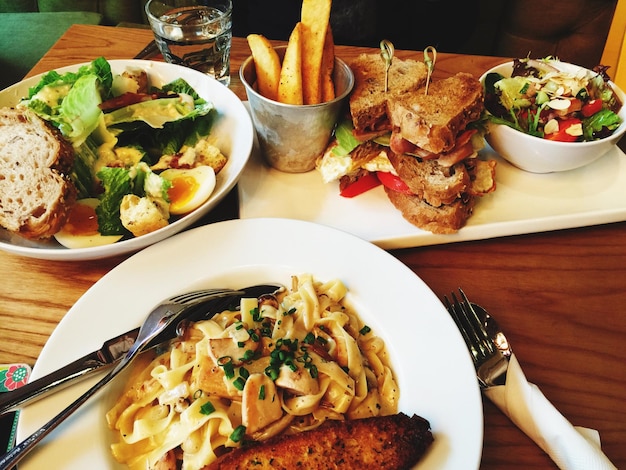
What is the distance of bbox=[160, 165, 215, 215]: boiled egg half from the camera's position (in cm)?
178

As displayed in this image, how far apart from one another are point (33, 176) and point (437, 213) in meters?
1.46

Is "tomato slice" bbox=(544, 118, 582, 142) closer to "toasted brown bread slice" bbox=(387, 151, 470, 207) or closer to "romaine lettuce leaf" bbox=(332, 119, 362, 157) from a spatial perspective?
"toasted brown bread slice" bbox=(387, 151, 470, 207)

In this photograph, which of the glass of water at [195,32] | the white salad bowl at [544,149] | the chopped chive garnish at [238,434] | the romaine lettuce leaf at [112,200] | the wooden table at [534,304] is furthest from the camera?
the glass of water at [195,32]

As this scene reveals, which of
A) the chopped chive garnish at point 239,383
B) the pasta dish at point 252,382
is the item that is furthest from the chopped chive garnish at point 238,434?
the chopped chive garnish at point 239,383

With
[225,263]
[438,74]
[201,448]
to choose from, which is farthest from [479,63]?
[201,448]

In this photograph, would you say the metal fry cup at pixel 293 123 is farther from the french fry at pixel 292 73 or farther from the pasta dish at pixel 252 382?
the pasta dish at pixel 252 382

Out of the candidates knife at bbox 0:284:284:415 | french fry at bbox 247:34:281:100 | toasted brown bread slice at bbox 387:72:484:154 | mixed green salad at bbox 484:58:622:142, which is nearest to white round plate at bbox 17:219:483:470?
knife at bbox 0:284:284:415

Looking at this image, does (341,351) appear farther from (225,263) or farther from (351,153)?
(351,153)

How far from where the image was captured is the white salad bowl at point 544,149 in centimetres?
194

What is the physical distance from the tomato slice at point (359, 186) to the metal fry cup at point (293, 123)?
0.19 m

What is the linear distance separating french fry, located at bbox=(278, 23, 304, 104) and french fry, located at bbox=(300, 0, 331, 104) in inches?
1.6

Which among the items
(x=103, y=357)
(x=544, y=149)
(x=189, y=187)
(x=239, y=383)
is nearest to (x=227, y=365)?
(x=239, y=383)

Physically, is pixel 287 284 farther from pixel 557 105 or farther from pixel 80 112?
pixel 557 105

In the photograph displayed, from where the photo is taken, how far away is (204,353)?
4.77 feet
